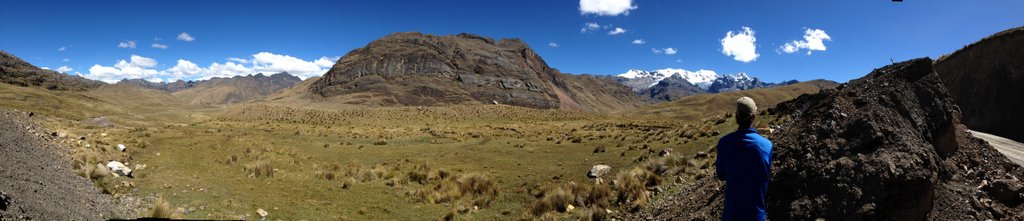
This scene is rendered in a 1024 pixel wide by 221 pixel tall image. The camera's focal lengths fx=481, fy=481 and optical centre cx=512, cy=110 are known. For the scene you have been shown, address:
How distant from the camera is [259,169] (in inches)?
775

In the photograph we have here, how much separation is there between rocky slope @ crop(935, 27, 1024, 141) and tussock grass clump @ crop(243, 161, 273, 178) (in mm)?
33881

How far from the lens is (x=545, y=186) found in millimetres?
17609

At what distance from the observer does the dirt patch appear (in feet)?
28.8

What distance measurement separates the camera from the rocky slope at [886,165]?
804 centimetres

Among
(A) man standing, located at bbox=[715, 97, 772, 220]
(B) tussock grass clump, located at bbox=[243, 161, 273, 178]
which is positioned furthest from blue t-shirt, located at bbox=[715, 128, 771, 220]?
(B) tussock grass clump, located at bbox=[243, 161, 273, 178]

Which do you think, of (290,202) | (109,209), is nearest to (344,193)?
(290,202)

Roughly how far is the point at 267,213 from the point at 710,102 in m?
175

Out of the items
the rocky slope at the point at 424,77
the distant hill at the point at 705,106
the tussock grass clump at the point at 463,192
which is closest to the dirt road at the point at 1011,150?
the tussock grass clump at the point at 463,192

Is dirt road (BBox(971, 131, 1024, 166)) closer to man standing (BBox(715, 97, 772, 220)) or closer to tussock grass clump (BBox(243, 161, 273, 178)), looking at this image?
man standing (BBox(715, 97, 772, 220))

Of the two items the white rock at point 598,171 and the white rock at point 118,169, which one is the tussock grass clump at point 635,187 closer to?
the white rock at point 598,171

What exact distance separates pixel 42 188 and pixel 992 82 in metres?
43.3

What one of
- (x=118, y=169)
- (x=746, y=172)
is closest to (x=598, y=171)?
(x=746, y=172)

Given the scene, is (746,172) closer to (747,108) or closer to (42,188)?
(747,108)

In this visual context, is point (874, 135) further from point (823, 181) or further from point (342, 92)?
point (342, 92)
